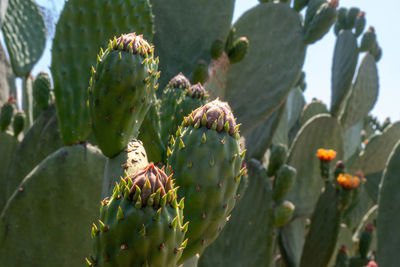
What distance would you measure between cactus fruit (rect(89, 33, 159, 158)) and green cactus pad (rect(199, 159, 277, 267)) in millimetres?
1637

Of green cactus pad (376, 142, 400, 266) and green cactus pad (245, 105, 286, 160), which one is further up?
green cactus pad (245, 105, 286, 160)

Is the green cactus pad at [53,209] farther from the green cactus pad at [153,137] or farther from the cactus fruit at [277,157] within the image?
the cactus fruit at [277,157]

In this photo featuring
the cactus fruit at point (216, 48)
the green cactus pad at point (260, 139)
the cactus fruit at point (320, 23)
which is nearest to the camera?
the cactus fruit at point (216, 48)

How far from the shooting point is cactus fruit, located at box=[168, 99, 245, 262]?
0.91m

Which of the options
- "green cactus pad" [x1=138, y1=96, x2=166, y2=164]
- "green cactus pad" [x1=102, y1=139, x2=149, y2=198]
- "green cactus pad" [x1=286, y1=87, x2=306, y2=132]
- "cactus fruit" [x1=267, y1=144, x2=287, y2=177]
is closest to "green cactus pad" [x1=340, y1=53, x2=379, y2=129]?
"green cactus pad" [x1=286, y1=87, x2=306, y2=132]

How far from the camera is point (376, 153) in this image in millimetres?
4070

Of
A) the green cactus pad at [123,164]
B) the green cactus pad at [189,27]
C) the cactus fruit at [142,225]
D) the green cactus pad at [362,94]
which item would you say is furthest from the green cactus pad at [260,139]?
the cactus fruit at [142,225]

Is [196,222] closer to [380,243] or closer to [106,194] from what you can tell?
[106,194]

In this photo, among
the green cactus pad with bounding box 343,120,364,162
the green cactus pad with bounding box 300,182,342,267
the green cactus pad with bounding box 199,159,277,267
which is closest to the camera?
the green cactus pad with bounding box 199,159,277,267

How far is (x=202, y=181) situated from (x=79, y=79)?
109 cm

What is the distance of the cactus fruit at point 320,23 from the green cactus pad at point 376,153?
1.38 metres

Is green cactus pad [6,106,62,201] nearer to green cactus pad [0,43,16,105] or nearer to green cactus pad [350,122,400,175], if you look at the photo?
green cactus pad [0,43,16,105]

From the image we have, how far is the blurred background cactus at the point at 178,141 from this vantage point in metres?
0.92

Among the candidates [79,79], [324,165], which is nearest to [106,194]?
[79,79]
